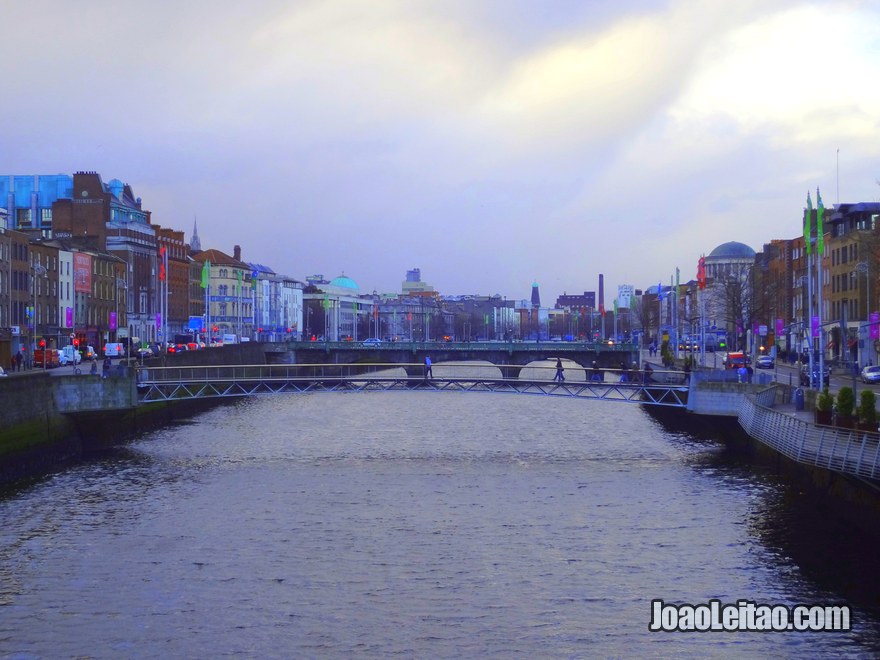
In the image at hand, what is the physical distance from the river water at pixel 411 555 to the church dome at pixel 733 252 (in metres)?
127

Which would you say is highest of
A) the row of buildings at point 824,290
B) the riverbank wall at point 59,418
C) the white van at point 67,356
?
the row of buildings at point 824,290

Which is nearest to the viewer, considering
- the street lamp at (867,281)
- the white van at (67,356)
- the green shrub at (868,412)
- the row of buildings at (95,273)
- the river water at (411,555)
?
the river water at (411,555)

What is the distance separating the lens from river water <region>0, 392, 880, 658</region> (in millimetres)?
25844

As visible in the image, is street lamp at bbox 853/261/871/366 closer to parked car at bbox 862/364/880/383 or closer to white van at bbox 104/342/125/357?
parked car at bbox 862/364/880/383

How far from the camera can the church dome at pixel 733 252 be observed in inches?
6964

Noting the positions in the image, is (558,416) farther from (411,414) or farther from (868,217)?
(868,217)

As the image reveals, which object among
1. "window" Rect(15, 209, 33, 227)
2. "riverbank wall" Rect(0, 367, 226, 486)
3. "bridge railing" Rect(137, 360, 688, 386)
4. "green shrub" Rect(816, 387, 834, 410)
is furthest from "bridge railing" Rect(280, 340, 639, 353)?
"green shrub" Rect(816, 387, 834, 410)

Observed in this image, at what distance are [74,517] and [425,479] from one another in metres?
13.4

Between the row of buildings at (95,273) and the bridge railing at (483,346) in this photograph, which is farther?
the bridge railing at (483,346)

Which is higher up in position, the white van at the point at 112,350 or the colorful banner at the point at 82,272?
the colorful banner at the point at 82,272

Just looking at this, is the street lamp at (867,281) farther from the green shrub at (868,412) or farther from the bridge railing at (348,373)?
the green shrub at (868,412)

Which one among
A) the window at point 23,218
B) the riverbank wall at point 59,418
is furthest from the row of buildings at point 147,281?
the riverbank wall at point 59,418

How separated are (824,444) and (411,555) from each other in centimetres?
1125

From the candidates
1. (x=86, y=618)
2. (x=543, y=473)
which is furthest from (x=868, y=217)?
(x=86, y=618)
